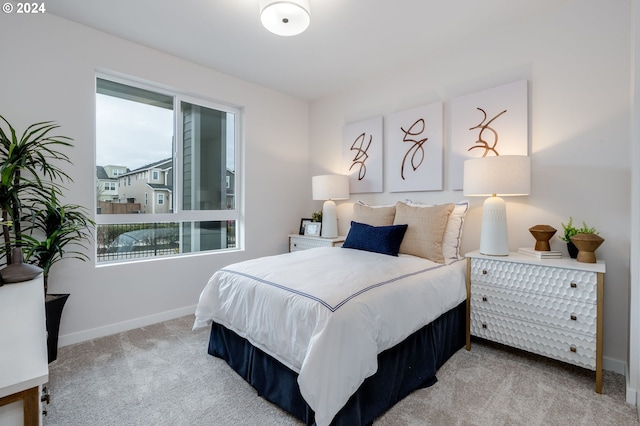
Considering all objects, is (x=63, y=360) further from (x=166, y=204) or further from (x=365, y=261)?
(x=365, y=261)

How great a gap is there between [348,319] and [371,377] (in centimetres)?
40

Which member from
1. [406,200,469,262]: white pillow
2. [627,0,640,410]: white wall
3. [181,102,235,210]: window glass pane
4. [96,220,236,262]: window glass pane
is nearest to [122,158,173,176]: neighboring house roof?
[181,102,235,210]: window glass pane

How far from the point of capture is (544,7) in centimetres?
228

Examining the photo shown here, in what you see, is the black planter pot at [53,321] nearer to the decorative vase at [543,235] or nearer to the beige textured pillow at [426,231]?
the beige textured pillow at [426,231]

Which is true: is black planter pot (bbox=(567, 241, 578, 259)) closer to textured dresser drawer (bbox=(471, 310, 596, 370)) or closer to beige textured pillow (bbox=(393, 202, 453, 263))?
textured dresser drawer (bbox=(471, 310, 596, 370))

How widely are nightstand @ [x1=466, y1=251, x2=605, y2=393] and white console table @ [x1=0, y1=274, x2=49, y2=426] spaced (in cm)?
243

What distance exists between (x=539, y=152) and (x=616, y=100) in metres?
0.52

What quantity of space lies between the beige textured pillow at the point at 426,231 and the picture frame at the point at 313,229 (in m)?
1.32

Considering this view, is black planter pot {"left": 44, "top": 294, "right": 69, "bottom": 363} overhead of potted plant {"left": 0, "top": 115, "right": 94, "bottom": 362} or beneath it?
beneath

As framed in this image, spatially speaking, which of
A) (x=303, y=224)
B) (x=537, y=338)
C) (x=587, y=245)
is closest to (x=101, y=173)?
(x=303, y=224)

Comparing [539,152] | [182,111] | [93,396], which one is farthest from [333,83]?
[93,396]

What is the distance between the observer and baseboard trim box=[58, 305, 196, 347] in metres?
2.45

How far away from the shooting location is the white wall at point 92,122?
2.30 metres

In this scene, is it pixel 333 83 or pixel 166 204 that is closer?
pixel 166 204
